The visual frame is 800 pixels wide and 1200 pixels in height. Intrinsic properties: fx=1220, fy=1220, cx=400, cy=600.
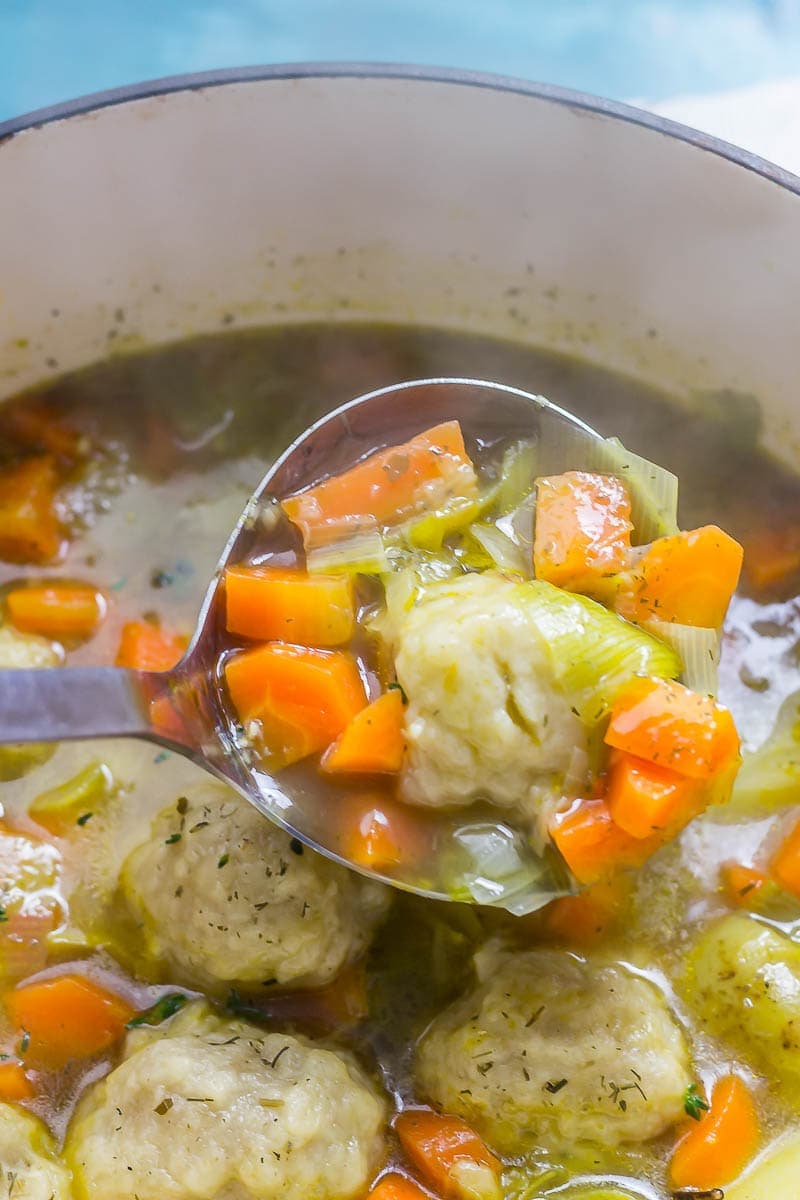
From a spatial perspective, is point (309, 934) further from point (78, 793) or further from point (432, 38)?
point (432, 38)

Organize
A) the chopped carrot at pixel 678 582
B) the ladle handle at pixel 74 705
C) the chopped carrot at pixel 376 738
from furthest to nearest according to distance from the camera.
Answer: the chopped carrot at pixel 678 582
the chopped carrot at pixel 376 738
the ladle handle at pixel 74 705

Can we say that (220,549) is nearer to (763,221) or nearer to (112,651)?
(112,651)

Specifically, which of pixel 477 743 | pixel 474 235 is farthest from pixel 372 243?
pixel 477 743

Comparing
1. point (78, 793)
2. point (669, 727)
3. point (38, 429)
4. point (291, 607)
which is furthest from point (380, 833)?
point (38, 429)

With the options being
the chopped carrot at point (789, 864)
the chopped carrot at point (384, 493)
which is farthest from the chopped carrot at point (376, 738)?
the chopped carrot at point (789, 864)

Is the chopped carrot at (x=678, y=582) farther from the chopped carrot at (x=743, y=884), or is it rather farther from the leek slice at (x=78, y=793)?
the leek slice at (x=78, y=793)
